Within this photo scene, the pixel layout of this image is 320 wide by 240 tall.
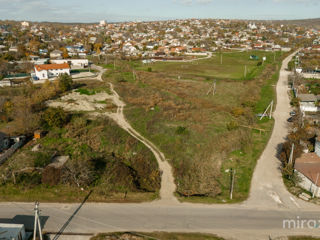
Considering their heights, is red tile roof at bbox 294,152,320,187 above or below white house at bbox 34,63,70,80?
below

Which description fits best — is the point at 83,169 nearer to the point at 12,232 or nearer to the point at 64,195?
the point at 64,195

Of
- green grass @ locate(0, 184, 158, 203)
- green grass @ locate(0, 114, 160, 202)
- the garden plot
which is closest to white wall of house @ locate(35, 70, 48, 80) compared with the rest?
the garden plot

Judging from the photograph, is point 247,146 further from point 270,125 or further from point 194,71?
point 194,71

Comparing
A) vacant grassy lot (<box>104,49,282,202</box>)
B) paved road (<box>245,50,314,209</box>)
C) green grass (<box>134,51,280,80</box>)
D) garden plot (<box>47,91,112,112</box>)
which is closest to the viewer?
paved road (<box>245,50,314,209</box>)

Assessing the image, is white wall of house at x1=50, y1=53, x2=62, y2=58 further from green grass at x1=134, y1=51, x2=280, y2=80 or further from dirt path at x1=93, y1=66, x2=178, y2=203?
dirt path at x1=93, y1=66, x2=178, y2=203

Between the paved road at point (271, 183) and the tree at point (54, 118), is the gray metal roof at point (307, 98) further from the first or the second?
the tree at point (54, 118)

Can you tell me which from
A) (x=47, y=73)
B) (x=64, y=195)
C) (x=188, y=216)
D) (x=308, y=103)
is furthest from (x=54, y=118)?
(x=308, y=103)

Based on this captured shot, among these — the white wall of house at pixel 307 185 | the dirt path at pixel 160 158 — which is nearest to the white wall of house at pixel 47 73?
the dirt path at pixel 160 158

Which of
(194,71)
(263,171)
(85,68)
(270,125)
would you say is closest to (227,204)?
(263,171)
